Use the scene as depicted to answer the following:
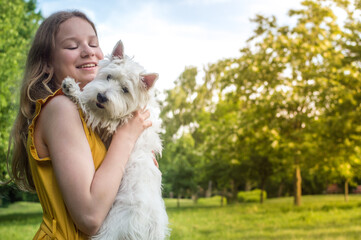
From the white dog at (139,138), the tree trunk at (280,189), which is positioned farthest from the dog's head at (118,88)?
the tree trunk at (280,189)

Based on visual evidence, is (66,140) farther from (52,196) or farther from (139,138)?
(139,138)

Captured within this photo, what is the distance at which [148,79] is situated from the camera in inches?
85.4

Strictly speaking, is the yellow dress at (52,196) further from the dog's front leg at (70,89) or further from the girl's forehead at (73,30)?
the girl's forehead at (73,30)

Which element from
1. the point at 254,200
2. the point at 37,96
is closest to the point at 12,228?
the point at 37,96

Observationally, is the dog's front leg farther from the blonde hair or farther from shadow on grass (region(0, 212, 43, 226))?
shadow on grass (region(0, 212, 43, 226))

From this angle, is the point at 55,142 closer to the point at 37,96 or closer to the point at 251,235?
the point at 37,96

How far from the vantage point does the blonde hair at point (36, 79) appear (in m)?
2.18

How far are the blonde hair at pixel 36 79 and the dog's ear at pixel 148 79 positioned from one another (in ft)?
1.76

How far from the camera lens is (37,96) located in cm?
217

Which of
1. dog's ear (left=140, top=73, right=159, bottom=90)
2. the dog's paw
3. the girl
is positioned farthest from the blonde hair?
dog's ear (left=140, top=73, right=159, bottom=90)

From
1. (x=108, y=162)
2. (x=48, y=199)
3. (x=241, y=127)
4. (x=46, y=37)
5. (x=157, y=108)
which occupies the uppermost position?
(x=241, y=127)

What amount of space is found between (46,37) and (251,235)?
1234 centimetres

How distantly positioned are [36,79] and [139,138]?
2.40ft

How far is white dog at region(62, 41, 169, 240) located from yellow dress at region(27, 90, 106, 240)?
13 cm
